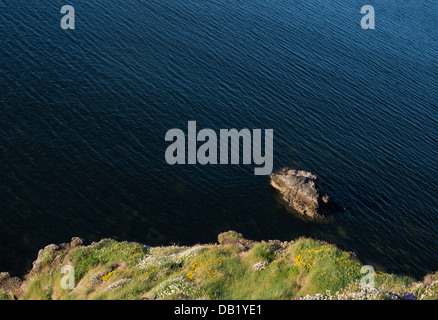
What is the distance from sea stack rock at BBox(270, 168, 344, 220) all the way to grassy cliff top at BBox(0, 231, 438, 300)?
46.0 ft

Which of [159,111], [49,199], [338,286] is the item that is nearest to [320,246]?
[338,286]

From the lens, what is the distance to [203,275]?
33.4 m

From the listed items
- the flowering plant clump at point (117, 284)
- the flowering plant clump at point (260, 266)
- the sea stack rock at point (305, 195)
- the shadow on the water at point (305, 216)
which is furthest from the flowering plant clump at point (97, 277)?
the sea stack rock at point (305, 195)

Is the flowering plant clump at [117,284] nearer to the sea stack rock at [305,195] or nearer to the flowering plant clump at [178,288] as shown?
the flowering plant clump at [178,288]

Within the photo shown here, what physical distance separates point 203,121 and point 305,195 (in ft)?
68.5

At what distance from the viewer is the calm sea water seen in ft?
161

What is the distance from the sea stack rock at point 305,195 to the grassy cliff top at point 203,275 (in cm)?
1403

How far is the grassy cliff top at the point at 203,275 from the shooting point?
30719 mm

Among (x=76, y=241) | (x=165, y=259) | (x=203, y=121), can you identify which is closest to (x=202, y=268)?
(x=165, y=259)

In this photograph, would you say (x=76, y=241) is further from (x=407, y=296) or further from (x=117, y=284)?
(x=407, y=296)

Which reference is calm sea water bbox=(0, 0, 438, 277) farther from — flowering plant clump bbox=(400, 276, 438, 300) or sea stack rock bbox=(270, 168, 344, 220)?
flowering plant clump bbox=(400, 276, 438, 300)

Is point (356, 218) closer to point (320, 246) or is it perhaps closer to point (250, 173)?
point (250, 173)

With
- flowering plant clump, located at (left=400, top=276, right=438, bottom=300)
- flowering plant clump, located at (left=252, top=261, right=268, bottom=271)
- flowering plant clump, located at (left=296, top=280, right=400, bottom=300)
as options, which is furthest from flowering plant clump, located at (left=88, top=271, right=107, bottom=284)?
flowering plant clump, located at (left=400, top=276, right=438, bottom=300)
